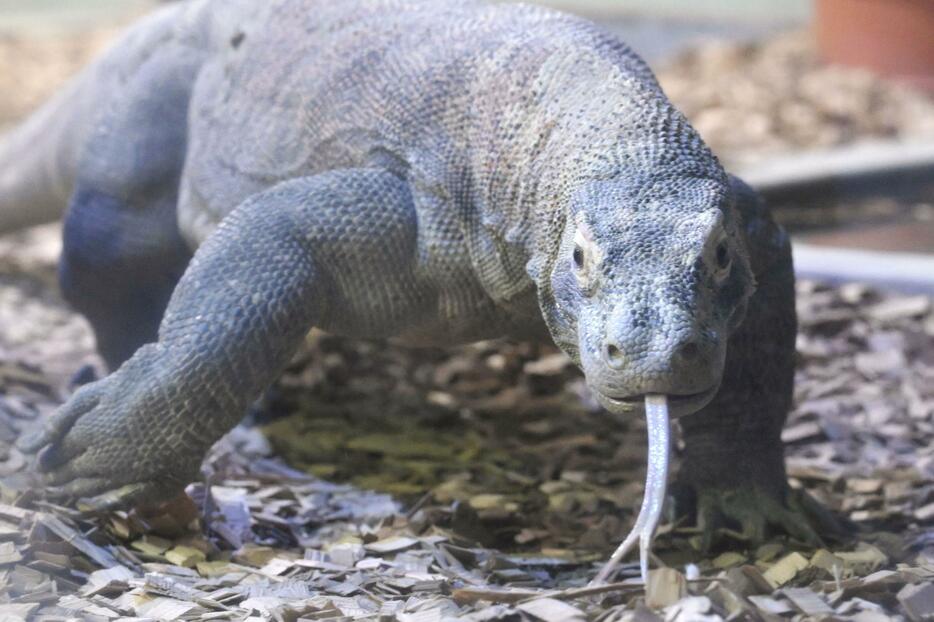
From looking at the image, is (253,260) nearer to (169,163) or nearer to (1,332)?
(169,163)

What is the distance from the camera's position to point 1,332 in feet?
22.1

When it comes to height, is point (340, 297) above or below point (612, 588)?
above

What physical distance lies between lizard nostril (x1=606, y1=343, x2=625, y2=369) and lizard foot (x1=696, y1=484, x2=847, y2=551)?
4.47ft

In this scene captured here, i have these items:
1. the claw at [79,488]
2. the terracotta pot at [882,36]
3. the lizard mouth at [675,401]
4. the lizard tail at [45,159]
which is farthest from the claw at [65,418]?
the terracotta pot at [882,36]

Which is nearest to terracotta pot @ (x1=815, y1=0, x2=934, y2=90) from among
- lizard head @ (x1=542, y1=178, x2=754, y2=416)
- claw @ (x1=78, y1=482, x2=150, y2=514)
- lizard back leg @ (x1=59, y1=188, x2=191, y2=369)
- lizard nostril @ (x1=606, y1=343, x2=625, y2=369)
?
lizard back leg @ (x1=59, y1=188, x2=191, y2=369)

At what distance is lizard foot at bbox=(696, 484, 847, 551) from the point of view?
409 cm

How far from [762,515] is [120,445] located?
6.25 feet

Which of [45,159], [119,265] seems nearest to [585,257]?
[119,265]

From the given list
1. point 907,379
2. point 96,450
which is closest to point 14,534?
point 96,450

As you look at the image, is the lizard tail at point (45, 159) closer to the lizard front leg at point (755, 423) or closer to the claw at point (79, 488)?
the claw at point (79, 488)

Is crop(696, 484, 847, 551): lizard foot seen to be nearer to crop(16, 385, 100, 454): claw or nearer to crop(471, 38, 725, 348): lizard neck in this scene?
crop(471, 38, 725, 348): lizard neck

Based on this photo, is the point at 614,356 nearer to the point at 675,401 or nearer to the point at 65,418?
the point at 675,401

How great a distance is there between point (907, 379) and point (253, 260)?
3070 millimetres

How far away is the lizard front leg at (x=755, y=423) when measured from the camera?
4.13m
